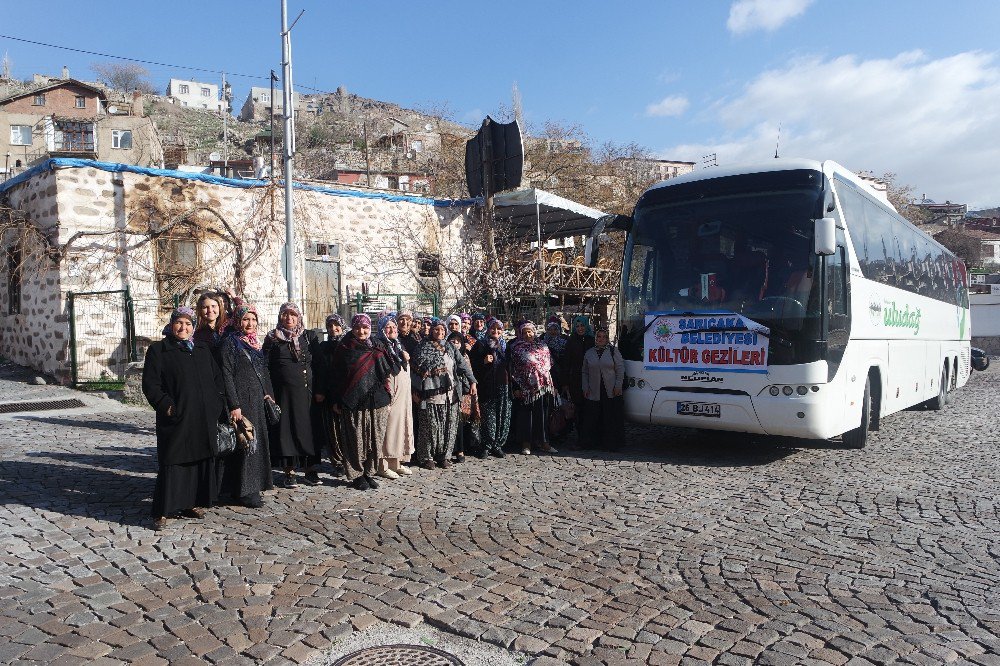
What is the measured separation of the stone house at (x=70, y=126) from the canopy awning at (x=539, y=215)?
37.6 metres

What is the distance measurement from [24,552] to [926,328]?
12.8m

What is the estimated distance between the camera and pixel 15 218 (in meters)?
14.4

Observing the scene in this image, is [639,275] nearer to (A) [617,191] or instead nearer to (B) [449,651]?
(B) [449,651]

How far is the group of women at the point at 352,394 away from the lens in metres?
5.66

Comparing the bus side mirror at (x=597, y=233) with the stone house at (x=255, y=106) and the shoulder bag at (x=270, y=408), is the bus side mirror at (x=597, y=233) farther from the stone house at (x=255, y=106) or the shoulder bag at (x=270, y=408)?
the stone house at (x=255, y=106)

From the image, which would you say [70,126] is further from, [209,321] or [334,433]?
[209,321]

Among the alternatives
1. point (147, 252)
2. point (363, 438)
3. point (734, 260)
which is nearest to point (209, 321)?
point (363, 438)

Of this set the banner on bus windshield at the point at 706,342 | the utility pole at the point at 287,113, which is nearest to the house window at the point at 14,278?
the utility pole at the point at 287,113

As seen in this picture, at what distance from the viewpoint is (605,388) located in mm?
8977

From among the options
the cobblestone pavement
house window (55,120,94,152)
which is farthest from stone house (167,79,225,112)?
the cobblestone pavement

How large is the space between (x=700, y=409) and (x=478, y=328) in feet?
9.69

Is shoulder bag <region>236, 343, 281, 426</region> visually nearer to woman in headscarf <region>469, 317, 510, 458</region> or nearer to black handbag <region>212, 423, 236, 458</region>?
black handbag <region>212, 423, 236, 458</region>

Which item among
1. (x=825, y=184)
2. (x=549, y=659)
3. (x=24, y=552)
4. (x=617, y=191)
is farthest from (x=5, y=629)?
(x=617, y=191)

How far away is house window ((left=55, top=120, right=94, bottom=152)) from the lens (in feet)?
187
